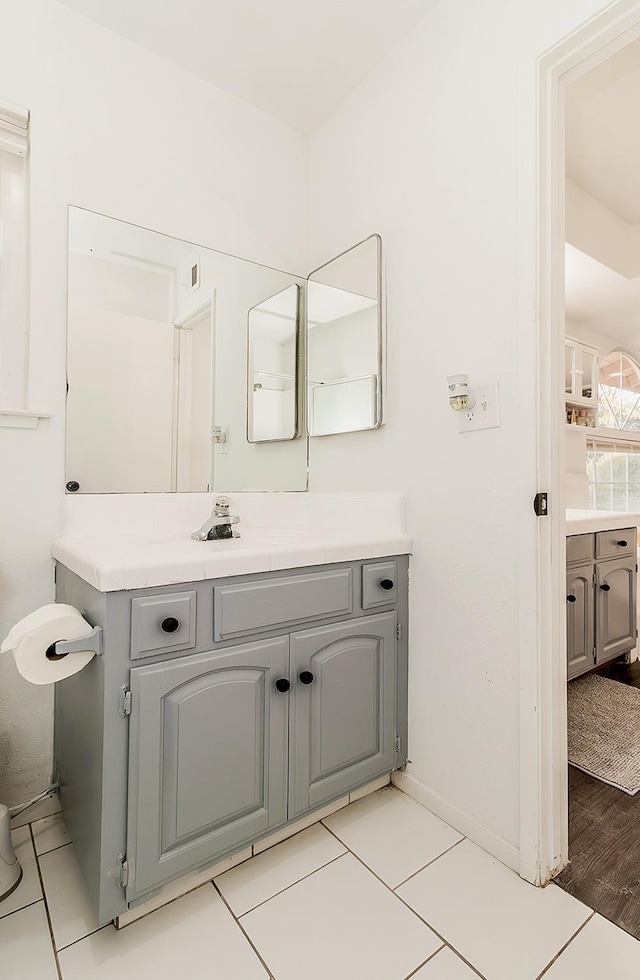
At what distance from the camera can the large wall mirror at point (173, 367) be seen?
1.55 meters

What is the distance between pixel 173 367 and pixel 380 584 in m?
1.07

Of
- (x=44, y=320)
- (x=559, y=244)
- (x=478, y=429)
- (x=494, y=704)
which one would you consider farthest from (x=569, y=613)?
(x=44, y=320)

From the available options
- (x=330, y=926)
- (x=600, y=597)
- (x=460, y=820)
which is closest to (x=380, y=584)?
(x=460, y=820)

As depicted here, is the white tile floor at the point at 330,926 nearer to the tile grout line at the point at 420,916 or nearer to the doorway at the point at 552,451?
the tile grout line at the point at 420,916

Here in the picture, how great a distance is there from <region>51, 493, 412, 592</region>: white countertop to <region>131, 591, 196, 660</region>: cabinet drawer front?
4 centimetres

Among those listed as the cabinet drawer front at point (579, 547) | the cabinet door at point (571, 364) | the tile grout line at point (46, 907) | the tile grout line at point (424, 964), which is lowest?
the tile grout line at point (424, 964)

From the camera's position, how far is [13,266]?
1460 mm

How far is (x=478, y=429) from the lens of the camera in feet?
4.52

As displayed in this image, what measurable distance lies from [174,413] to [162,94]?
1.15 m

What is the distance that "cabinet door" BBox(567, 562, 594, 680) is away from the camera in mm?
2299

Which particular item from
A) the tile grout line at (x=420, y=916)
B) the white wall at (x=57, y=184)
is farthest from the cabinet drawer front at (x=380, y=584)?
the white wall at (x=57, y=184)

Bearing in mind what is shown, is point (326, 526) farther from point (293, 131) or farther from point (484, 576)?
point (293, 131)

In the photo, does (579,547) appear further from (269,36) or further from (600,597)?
(269,36)

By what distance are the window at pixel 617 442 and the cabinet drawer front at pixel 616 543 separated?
26.0 inches
